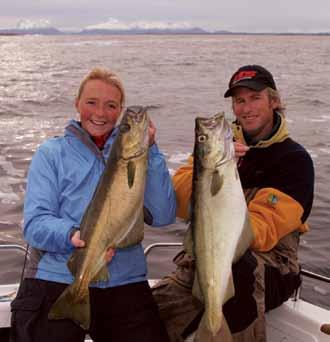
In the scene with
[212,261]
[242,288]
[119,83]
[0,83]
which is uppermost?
[119,83]

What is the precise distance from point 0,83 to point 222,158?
3506cm

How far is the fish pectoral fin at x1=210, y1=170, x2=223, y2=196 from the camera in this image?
3574 mm

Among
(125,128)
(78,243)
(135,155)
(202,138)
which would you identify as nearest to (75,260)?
(78,243)


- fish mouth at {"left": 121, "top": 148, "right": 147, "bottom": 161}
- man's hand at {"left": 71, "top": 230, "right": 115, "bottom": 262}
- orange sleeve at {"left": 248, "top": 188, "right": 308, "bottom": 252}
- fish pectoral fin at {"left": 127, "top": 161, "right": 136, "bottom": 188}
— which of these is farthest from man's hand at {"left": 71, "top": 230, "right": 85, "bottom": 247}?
orange sleeve at {"left": 248, "top": 188, "right": 308, "bottom": 252}

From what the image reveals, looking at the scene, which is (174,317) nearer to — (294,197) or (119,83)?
(294,197)

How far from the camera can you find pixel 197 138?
362 centimetres

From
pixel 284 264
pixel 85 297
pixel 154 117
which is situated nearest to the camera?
pixel 85 297

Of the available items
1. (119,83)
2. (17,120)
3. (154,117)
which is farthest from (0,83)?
(119,83)

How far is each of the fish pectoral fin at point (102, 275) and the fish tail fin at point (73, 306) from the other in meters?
0.11

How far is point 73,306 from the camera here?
381 cm

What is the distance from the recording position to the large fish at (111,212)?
12.2ft

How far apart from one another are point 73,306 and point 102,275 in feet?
0.89

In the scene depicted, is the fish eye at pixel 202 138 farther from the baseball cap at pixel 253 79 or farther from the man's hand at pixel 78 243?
the baseball cap at pixel 253 79

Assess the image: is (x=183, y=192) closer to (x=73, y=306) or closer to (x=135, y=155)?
(x=135, y=155)
